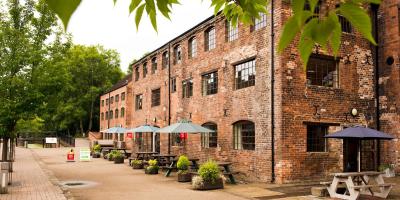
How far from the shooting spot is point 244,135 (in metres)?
17.0

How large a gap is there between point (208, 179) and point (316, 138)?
16.7 ft

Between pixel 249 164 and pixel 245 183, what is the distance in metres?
1.27

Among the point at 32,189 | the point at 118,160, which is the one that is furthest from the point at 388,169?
the point at 118,160

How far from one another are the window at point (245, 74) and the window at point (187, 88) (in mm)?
4621

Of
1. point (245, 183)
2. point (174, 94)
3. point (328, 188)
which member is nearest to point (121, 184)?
point (245, 183)

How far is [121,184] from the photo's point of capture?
14758 millimetres

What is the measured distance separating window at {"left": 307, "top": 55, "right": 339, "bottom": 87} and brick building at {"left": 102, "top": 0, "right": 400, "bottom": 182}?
0.04 metres

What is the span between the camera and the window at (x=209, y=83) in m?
19.5

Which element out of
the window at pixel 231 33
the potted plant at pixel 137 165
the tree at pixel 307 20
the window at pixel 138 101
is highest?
the window at pixel 231 33

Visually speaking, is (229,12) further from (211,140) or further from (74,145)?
(74,145)

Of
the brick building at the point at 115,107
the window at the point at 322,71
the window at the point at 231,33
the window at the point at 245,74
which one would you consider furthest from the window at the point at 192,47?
the brick building at the point at 115,107

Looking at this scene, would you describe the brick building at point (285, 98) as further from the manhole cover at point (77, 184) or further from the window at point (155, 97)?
the window at point (155, 97)

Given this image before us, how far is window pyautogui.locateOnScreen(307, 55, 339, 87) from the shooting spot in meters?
15.9

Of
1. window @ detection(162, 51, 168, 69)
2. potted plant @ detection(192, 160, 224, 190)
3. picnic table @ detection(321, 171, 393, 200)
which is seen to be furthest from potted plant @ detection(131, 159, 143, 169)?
picnic table @ detection(321, 171, 393, 200)
